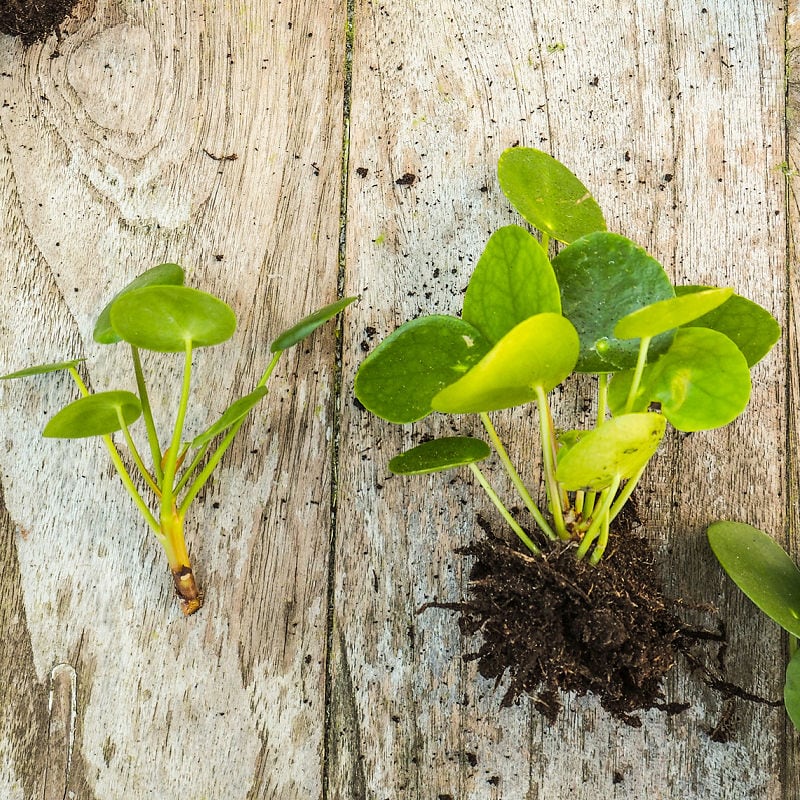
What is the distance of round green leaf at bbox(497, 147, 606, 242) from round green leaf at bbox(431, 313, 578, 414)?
230mm

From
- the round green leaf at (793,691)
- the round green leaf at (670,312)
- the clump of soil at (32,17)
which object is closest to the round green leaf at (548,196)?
the round green leaf at (670,312)

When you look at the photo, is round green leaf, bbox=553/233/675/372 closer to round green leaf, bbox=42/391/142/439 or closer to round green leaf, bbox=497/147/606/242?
round green leaf, bbox=497/147/606/242

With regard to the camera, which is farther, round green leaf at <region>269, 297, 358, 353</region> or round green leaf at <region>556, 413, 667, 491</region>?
round green leaf at <region>269, 297, 358, 353</region>

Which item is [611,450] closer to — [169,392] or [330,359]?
[330,359]

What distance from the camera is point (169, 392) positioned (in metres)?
0.93

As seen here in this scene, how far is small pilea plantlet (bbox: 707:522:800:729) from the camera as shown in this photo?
2.53ft

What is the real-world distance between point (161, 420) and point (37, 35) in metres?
0.56

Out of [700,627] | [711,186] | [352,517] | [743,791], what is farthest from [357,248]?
[743,791]

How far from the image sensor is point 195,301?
73cm

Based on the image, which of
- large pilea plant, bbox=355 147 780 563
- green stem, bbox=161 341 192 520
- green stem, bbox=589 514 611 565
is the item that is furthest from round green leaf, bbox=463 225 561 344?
green stem, bbox=161 341 192 520

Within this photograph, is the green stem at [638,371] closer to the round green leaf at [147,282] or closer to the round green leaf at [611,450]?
the round green leaf at [611,450]

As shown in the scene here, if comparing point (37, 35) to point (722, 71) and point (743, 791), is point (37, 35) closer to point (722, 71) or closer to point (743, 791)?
Result: point (722, 71)

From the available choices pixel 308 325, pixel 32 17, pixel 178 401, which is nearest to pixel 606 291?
pixel 308 325

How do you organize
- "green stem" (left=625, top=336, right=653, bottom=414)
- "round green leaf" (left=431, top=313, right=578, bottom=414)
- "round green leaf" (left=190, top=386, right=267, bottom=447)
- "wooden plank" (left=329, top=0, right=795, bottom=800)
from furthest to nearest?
"wooden plank" (left=329, top=0, right=795, bottom=800), "round green leaf" (left=190, top=386, right=267, bottom=447), "green stem" (left=625, top=336, right=653, bottom=414), "round green leaf" (left=431, top=313, right=578, bottom=414)
